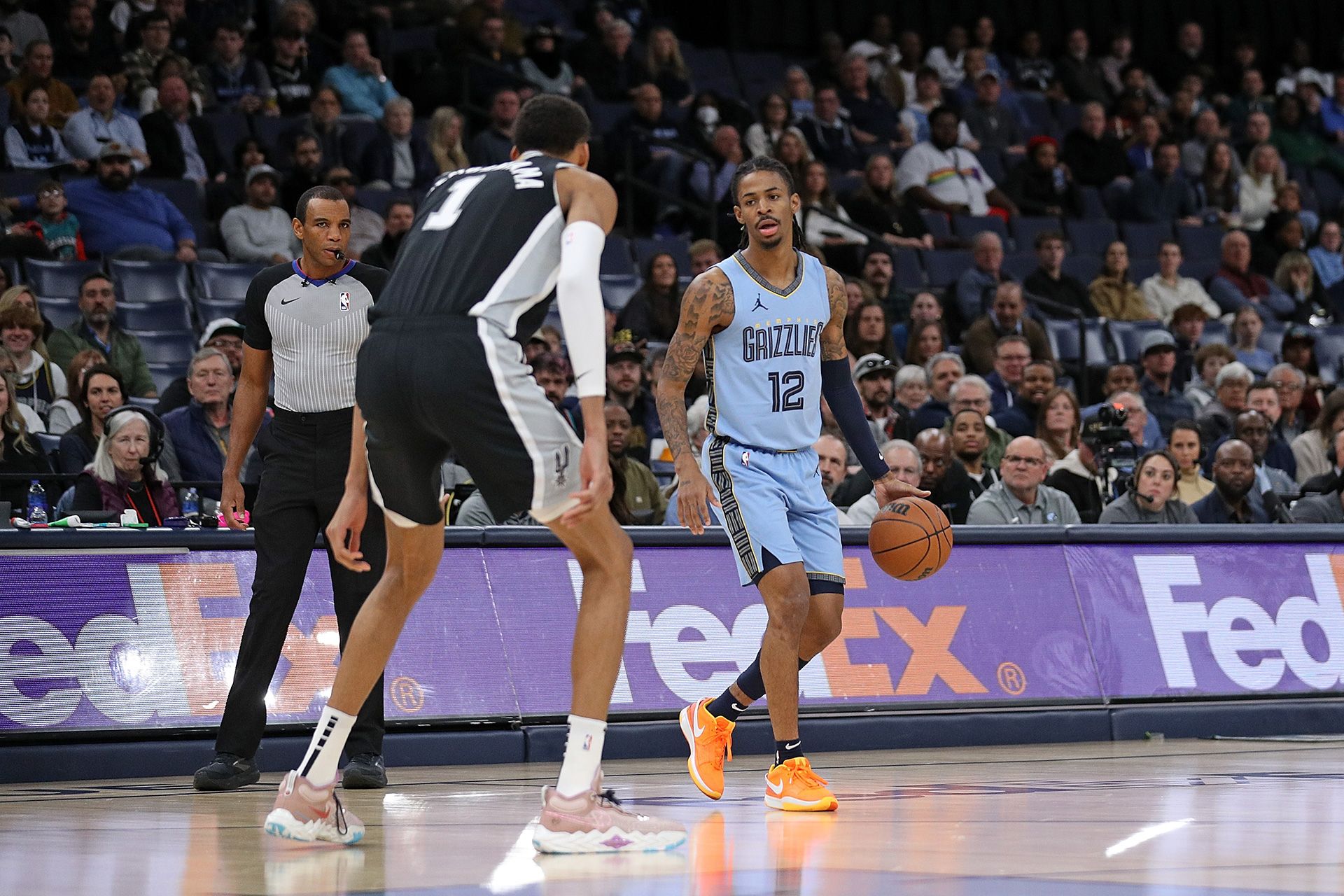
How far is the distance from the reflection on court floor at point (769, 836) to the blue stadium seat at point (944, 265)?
9443 mm

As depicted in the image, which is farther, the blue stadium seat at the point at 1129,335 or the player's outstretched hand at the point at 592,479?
the blue stadium seat at the point at 1129,335

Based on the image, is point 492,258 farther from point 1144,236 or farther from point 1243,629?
point 1144,236

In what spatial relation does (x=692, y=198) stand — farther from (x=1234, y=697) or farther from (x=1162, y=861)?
(x=1162, y=861)

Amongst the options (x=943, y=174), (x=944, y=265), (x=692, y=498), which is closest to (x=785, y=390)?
(x=692, y=498)

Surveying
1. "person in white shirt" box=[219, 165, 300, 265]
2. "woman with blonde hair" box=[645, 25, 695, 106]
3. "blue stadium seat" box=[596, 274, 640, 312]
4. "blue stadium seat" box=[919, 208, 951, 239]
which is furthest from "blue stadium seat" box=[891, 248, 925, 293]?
"person in white shirt" box=[219, 165, 300, 265]

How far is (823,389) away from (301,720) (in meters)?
2.74

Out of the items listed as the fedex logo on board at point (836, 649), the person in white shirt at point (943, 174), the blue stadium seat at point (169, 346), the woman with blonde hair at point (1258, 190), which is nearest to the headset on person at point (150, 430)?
the fedex logo on board at point (836, 649)

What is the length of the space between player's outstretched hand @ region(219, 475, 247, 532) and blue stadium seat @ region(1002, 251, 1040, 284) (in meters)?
11.1

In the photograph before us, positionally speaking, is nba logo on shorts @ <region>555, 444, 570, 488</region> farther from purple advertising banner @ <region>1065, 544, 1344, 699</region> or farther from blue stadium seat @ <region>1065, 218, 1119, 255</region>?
blue stadium seat @ <region>1065, 218, 1119, 255</region>

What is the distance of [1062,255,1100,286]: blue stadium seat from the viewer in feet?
59.8

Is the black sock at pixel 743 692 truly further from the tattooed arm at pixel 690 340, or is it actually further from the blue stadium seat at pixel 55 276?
the blue stadium seat at pixel 55 276

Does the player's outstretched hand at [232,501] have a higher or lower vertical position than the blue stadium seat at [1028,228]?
lower

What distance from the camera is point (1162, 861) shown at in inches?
192

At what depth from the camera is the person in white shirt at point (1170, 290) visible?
17875mm
